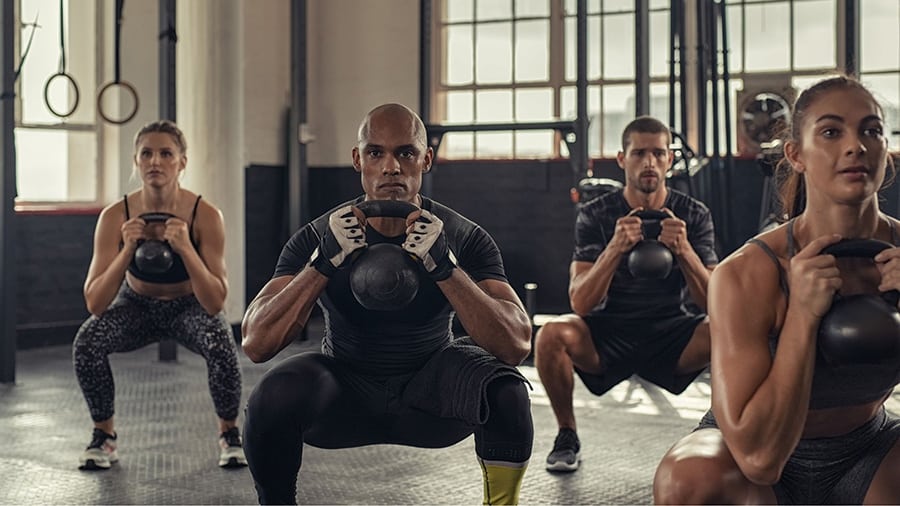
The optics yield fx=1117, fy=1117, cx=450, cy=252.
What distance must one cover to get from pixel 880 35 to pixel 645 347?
15.5 ft

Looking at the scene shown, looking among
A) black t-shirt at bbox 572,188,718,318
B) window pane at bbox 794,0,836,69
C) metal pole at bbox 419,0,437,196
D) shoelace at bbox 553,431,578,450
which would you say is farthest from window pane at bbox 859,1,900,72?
shoelace at bbox 553,431,578,450

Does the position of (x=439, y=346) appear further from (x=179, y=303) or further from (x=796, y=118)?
(x=179, y=303)

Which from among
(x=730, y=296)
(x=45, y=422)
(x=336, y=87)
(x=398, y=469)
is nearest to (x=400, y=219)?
(x=730, y=296)

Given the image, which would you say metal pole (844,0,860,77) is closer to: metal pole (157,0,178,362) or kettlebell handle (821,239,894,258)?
metal pole (157,0,178,362)

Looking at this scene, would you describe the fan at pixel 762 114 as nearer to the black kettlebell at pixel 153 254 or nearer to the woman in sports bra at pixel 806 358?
the black kettlebell at pixel 153 254

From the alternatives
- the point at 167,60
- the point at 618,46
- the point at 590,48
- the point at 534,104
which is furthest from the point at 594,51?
the point at 167,60

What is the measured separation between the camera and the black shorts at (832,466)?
2037mm

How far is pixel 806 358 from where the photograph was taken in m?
1.84

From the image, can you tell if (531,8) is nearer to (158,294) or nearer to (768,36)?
(768,36)

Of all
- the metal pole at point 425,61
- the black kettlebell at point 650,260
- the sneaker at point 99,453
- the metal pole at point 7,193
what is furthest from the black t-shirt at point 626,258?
the metal pole at point 7,193

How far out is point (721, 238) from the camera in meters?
6.27

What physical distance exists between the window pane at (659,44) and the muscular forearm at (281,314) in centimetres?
595

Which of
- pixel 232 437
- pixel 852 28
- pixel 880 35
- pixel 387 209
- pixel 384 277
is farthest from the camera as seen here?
pixel 880 35

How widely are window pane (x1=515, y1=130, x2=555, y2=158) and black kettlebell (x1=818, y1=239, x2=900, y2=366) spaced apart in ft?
21.8
